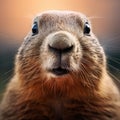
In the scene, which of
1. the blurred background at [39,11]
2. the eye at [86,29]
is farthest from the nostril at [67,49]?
the blurred background at [39,11]

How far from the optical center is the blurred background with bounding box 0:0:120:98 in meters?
1.75

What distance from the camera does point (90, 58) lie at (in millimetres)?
1489

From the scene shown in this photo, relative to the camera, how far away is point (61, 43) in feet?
4.45

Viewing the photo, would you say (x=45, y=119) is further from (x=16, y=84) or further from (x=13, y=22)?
(x=13, y=22)

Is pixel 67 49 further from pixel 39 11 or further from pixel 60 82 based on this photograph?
pixel 39 11

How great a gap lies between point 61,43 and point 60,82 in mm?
168

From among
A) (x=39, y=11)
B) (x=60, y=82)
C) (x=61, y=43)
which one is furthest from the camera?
(x=39, y=11)

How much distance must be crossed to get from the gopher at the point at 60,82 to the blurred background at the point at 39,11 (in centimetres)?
15

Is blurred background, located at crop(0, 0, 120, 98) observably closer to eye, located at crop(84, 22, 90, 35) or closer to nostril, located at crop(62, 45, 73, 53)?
eye, located at crop(84, 22, 90, 35)

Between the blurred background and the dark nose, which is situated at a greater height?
the blurred background

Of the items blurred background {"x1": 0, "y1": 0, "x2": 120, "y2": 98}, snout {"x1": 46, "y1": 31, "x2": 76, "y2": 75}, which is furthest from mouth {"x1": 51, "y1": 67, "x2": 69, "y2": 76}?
blurred background {"x1": 0, "y1": 0, "x2": 120, "y2": 98}

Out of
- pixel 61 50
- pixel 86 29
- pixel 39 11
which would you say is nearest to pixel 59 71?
pixel 61 50

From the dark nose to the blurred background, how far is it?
1.13 ft

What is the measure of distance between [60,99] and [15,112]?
161 mm
